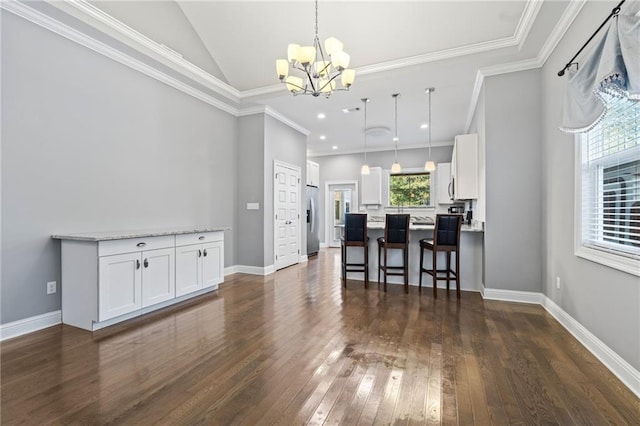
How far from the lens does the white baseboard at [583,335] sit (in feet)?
6.23

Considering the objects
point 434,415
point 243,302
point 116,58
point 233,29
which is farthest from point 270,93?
point 434,415

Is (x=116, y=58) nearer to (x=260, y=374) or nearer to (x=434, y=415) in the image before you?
(x=260, y=374)

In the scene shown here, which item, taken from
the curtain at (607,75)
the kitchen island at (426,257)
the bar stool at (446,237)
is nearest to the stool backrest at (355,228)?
the kitchen island at (426,257)

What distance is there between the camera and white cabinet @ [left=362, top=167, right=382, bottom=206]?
8.38 m

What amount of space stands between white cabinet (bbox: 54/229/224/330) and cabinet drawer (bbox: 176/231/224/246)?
0.05 feet

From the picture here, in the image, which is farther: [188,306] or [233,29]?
[233,29]

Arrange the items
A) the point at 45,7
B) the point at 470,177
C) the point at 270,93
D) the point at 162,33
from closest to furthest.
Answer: the point at 45,7 < the point at 162,33 < the point at 470,177 < the point at 270,93

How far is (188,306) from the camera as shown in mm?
3521

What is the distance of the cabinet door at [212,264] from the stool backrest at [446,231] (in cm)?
303

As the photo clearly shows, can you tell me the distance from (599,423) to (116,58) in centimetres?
528

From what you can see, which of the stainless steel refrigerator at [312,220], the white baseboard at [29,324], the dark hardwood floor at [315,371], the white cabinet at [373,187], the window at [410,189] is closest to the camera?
the dark hardwood floor at [315,371]

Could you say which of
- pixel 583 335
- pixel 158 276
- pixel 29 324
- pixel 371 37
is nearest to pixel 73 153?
pixel 158 276

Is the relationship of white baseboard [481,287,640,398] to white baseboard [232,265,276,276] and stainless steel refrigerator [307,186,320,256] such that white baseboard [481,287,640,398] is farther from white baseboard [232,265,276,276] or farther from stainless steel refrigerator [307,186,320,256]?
A: stainless steel refrigerator [307,186,320,256]

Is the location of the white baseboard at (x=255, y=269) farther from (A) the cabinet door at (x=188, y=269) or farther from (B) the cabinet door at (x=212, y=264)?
(A) the cabinet door at (x=188, y=269)
